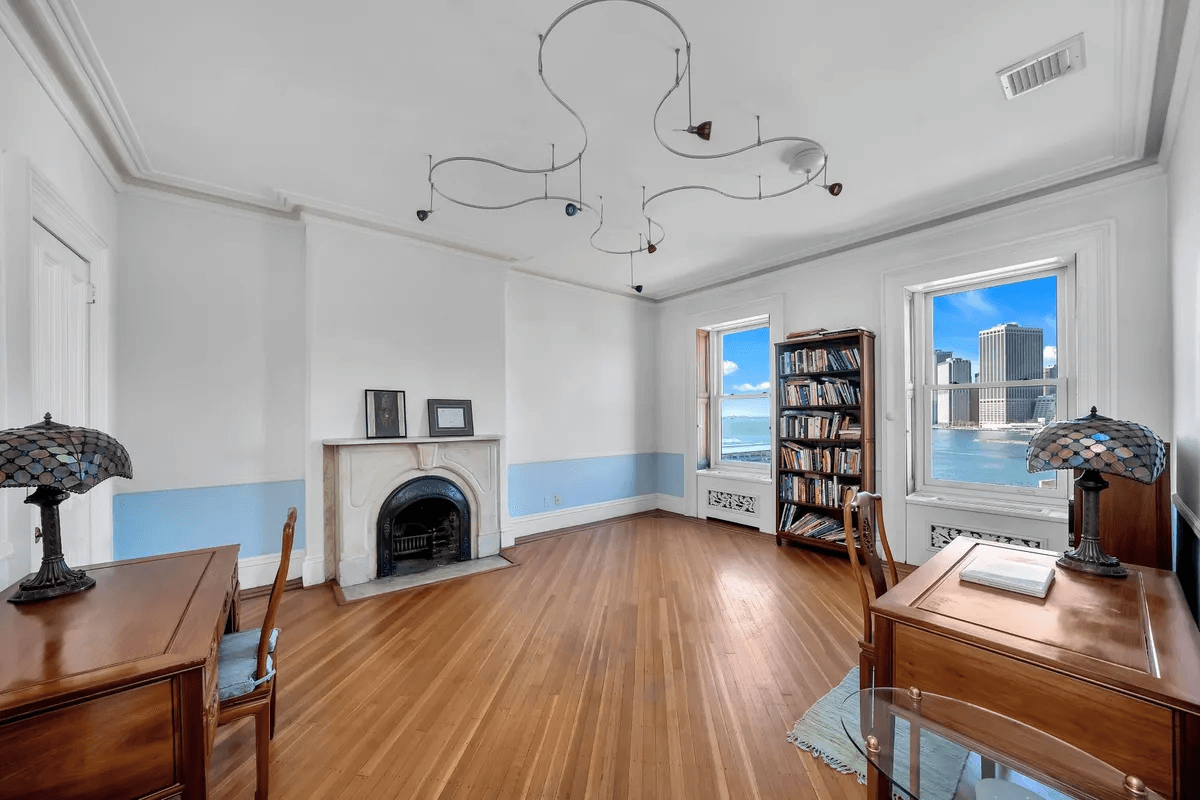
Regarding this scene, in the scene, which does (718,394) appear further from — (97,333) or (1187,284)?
(97,333)

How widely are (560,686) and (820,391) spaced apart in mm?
3469

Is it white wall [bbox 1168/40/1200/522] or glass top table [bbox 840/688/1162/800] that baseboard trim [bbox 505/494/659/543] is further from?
white wall [bbox 1168/40/1200/522]

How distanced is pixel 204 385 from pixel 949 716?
436cm

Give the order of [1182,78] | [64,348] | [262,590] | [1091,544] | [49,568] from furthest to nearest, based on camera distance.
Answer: [262,590] < [64,348] < [1182,78] < [1091,544] < [49,568]

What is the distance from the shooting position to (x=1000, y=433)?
12.1 feet

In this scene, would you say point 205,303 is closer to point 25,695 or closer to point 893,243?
point 25,695

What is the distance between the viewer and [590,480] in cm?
562

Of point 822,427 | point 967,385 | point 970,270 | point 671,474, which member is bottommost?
point 671,474

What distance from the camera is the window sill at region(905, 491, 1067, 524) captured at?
3.31 metres

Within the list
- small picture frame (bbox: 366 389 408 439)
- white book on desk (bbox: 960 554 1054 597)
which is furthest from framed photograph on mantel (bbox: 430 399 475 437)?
white book on desk (bbox: 960 554 1054 597)

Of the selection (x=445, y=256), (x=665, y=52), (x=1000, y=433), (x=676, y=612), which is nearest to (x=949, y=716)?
(x=676, y=612)

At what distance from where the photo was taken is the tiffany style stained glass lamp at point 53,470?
1.29m

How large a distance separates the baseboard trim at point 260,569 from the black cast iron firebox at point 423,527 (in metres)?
0.61

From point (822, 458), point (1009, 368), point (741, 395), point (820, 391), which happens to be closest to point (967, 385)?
point (1009, 368)
